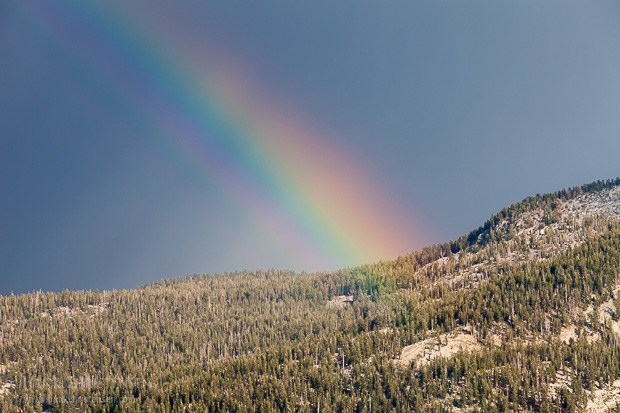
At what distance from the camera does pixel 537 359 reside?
7426 inches

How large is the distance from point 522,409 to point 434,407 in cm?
2475

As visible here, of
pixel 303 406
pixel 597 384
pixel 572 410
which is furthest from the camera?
pixel 303 406

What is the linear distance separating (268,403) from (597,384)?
101599 mm

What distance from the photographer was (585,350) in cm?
19100

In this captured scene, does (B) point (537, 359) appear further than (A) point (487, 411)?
Yes

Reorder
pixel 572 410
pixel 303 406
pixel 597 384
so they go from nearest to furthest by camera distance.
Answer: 1. pixel 572 410
2. pixel 597 384
3. pixel 303 406

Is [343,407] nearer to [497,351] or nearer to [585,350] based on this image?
[497,351]

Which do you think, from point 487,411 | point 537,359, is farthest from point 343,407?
point 537,359

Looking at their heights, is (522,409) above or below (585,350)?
below

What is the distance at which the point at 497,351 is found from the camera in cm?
19712

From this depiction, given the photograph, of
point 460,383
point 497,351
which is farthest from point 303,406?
point 497,351

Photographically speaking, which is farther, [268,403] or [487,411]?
[268,403]

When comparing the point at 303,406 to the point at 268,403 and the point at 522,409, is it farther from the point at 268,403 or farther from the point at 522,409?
the point at 522,409

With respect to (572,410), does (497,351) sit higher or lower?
higher
